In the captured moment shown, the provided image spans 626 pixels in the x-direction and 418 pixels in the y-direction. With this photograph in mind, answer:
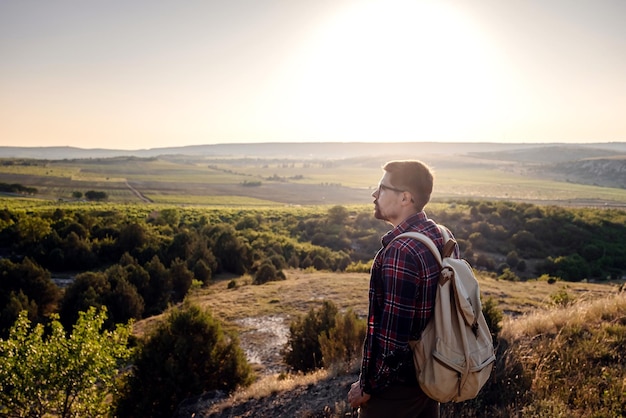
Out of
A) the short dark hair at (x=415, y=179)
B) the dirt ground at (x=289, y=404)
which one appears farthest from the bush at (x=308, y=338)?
the short dark hair at (x=415, y=179)

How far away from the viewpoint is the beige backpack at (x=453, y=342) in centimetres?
235

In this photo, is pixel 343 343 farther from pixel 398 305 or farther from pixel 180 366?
pixel 398 305

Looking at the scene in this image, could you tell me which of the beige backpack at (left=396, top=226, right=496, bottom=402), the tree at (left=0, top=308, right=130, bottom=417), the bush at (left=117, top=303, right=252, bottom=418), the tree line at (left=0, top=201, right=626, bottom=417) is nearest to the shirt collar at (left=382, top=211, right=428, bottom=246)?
the beige backpack at (left=396, top=226, right=496, bottom=402)

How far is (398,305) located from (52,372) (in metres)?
6.41

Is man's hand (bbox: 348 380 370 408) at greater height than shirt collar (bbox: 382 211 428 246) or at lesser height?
lesser

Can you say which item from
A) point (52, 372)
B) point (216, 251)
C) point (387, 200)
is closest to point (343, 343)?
point (52, 372)

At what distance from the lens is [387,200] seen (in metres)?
2.72

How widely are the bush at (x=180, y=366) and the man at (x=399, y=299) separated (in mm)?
6367

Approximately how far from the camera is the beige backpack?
2352 millimetres

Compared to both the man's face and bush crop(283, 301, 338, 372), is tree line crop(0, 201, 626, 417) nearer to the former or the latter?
bush crop(283, 301, 338, 372)

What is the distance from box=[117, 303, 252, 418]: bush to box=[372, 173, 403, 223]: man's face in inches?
267

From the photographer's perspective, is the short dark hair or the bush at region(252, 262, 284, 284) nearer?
the short dark hair

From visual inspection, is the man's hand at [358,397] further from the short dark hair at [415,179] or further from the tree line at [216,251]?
the tree line at [216,251]

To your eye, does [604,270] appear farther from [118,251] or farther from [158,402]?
[118,251]
